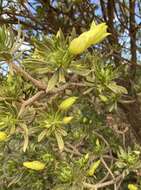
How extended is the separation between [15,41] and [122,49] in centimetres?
127

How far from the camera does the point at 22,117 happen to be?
1353 mm

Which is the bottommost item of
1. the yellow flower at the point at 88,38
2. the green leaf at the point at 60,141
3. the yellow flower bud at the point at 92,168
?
the yellow flower bud at the point at 92,168

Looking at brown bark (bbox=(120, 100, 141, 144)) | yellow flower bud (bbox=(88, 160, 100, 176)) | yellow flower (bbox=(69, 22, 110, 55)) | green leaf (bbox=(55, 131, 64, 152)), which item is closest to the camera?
yellow flower (bbox=(69, 22, 110, 55))

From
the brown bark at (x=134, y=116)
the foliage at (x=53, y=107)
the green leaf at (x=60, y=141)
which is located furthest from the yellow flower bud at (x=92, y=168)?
the brown bark at (x=134, y=116)

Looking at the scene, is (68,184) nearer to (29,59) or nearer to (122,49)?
(29,59)

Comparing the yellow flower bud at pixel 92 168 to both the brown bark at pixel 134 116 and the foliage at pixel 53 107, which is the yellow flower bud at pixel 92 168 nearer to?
the foliage at pixel 53 107

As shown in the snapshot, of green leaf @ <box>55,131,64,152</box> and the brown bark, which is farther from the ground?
green leaf @ <box>55,131,64,152</box>

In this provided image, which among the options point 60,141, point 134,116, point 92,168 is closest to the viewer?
point 60,141

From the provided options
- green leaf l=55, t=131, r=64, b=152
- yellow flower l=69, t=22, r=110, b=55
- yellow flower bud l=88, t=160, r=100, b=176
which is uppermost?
yellow flower l=69, t=22, r=110, b=55

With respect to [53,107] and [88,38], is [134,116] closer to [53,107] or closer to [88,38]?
[53,107]

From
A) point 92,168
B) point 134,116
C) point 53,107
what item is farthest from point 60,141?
point 134,116

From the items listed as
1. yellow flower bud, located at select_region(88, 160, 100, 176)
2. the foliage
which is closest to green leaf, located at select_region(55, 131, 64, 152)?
the foliage

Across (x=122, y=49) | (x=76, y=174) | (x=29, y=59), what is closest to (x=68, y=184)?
(x=76, y=174)

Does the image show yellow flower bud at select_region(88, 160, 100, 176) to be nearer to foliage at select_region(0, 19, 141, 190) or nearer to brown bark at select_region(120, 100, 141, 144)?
foliage at select_region(0, 19, 141, 190)
